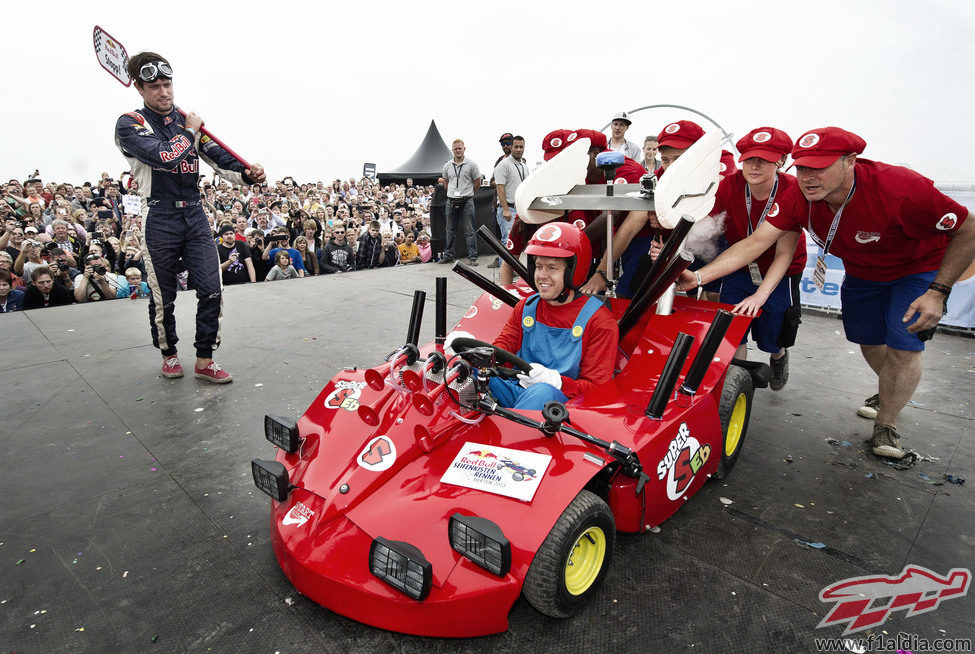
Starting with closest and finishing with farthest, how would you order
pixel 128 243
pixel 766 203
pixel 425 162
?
pixel 766 203 < pixel 128 243 < pixel 425 162

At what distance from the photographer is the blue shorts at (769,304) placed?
12.1 feet

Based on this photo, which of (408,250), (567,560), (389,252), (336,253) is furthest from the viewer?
(408,250)

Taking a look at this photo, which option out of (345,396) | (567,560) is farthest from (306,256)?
(567,560)

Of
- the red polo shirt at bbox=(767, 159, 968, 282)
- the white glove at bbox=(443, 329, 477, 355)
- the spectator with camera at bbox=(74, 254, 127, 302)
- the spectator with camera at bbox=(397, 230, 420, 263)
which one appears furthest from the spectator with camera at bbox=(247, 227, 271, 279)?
the red polo shirt at bbox=(767, 159, 968, 282)

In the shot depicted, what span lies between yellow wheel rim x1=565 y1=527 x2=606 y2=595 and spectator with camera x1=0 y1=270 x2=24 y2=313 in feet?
24.1

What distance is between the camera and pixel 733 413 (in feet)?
10.1

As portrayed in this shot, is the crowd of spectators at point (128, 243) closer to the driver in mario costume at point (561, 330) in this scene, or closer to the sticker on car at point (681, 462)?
the driver in mario costume at point (561, 330)

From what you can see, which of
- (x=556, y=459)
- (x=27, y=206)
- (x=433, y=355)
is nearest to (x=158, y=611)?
(x=433, y=355)

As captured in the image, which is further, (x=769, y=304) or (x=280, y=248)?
(x=280, y=248)

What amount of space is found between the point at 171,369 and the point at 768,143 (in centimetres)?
452

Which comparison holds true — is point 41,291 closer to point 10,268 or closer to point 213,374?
point 10,268

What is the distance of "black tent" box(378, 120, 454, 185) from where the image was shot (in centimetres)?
2175

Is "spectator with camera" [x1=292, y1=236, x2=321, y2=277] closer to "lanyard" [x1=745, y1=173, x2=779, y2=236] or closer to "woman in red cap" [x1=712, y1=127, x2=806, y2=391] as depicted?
"woman in red cap" [x1=712, y1=127, x2=806, y2=391]

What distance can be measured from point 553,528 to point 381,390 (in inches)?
38.5
